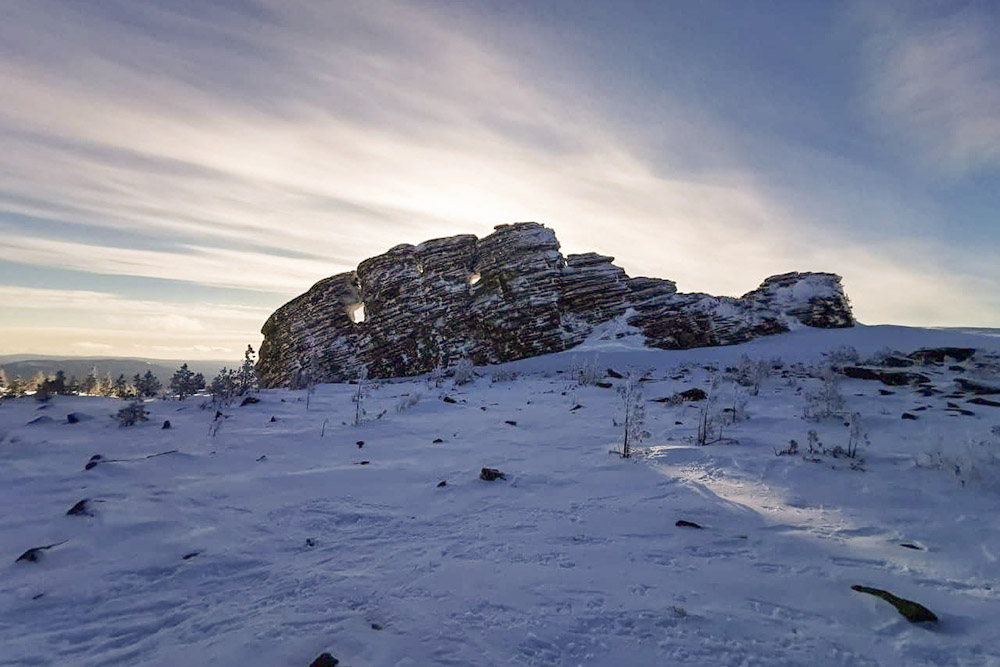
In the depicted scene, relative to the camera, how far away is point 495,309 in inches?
1045

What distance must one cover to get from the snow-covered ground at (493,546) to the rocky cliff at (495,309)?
→ 17.8 m

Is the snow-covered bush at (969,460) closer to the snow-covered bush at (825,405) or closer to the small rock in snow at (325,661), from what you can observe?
the snow-covered bush at (825,405)

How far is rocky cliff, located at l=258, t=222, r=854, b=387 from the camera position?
79.8 ft

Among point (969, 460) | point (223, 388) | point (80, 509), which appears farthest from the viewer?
point (223, 388)

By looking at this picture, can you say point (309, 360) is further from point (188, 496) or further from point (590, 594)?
point (590, 594)

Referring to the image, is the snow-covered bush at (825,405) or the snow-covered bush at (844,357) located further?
the snow-covered bush at (844,357)

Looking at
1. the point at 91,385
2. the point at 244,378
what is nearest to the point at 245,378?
the point at 244,378

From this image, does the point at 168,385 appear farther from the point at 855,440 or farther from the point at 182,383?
the point at 855,440

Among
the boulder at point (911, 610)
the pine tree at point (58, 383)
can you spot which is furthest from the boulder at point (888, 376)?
the pine tree at point (58, 383)

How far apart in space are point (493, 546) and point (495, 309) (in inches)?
917

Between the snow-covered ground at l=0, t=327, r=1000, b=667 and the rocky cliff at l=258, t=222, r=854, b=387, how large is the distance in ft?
58.5

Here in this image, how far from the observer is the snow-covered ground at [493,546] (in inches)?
90.8

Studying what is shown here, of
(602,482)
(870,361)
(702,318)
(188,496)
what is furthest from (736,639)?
(702,318)

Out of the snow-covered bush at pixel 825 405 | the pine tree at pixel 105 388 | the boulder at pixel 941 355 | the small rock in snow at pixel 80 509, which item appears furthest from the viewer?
the boulder at pixel 941 355
